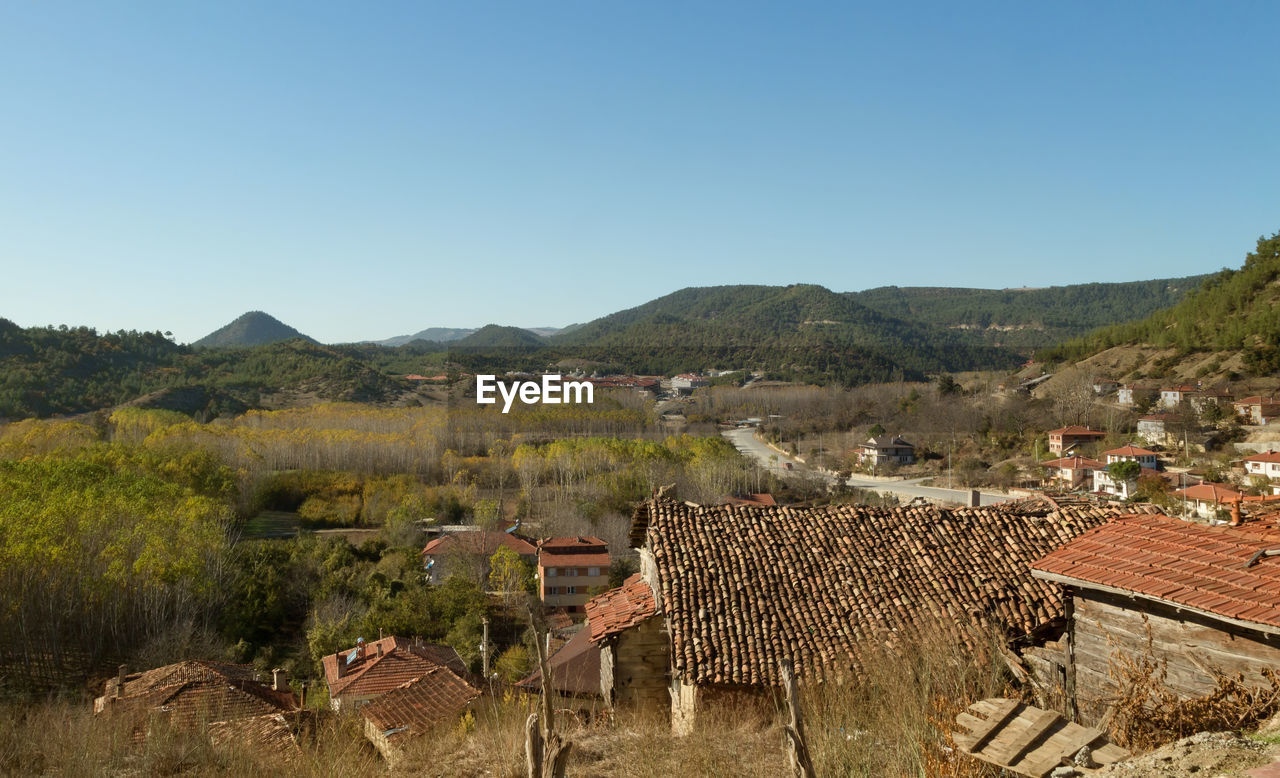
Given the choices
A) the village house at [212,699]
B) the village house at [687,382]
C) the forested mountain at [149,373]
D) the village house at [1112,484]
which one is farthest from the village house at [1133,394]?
the forested mountain at [149,373]

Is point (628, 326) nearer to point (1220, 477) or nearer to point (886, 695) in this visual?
point (1220, 477)

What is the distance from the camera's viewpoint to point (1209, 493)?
28.7 meters

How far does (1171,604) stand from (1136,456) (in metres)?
38.8

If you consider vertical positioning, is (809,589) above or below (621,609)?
above

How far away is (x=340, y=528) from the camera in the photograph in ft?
135

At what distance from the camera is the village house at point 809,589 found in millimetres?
7645

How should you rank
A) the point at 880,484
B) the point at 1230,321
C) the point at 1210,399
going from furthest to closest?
the point at 1230,321 → the point at 880,484 → the point at 1210,399

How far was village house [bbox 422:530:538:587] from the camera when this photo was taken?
2836 cm

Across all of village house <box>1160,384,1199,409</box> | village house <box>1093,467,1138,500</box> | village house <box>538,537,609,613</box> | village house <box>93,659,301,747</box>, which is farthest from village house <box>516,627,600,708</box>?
village house <box>1160,384,1199,409</box>

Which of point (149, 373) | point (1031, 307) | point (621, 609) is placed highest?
point (1031, 307)

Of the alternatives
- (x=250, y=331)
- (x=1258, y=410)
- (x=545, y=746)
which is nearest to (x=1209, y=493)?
(x=1258, y=410)

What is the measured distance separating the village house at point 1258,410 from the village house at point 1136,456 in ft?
22.5

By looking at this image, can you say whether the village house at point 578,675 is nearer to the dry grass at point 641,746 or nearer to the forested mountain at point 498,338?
the dry grass at point 641,746

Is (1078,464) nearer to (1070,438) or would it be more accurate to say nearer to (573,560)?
(1070,438)
